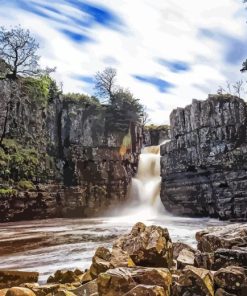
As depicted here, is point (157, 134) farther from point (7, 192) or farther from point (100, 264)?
point (100, 264)

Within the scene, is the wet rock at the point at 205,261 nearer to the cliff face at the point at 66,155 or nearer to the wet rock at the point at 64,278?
the wet rock at the point at 64,278

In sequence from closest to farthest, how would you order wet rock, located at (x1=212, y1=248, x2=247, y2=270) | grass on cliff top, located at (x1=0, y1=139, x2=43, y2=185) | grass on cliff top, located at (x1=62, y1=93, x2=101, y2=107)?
wet rock, located at (x1=212, y1=248, x2=247, y2=270) < grass on cliff top, located at (x1=0, y1=139, x2=43, y2=185) < grass on cliff top, located at (x1=62, y1=93, x2=101, y2=107)

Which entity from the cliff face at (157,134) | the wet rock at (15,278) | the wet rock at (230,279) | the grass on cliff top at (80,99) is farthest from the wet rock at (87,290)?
the cliff face at (157,134)

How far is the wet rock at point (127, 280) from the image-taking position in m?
6.66

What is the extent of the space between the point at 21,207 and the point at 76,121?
43.8 ft

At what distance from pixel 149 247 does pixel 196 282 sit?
8.58ft

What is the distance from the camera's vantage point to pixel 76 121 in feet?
143

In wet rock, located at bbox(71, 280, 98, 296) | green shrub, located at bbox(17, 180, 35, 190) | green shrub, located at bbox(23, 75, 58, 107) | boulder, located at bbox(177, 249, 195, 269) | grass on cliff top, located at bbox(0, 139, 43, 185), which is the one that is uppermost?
green shrub, located at bbox(23, 75, 58, 107)

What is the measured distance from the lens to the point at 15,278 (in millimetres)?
9438

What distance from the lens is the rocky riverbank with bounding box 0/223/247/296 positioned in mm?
6594

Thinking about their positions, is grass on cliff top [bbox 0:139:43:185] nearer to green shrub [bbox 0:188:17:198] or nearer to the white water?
green shrub [bbox 0:188:17:198]

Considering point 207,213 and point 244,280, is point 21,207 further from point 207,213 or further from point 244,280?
point 244,280

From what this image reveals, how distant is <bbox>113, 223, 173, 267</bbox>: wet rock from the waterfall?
103 ft

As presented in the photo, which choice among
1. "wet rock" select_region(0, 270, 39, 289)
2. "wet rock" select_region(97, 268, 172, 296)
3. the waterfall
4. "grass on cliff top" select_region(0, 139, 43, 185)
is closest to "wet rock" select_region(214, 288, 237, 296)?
"wet rock" select_region(97, 268, 172, 296)
